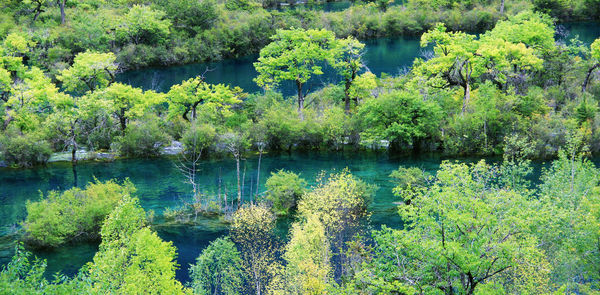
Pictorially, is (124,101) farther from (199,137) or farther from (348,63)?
(348,63)

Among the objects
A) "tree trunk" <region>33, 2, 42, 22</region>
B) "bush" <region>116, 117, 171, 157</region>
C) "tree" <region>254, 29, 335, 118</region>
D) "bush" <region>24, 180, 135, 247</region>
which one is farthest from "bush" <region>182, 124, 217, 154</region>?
"tree trunk" <region>33, 2, 42, 22</region>

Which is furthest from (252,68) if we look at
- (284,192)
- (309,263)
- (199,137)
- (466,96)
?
(309,263)

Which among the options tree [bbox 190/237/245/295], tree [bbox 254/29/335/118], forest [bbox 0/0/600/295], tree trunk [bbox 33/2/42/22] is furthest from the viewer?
tree trunk [bbox 33/2/42/22]

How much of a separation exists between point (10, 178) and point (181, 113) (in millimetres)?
16674

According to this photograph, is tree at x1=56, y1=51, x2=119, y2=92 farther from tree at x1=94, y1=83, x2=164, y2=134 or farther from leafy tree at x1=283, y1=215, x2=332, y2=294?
leafy tree at x1=283, y1=215, x2=332, y2=294

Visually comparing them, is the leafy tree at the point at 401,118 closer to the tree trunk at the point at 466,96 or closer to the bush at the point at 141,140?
the tree trunk at the point at 466,96

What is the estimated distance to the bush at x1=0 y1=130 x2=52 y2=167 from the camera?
48.7 meters

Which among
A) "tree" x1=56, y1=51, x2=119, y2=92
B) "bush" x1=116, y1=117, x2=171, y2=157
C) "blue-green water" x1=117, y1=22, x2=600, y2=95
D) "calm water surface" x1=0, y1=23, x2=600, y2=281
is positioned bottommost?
"calm water surface" x1=0, y1=23, x2=600, y2=281

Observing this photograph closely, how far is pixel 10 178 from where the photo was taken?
46.8m

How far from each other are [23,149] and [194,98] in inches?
636

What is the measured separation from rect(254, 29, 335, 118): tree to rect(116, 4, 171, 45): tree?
3060cm

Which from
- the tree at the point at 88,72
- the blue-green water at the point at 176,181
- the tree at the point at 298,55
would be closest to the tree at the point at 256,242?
the blue-green water at the point at 176,181

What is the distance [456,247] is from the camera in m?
18.5

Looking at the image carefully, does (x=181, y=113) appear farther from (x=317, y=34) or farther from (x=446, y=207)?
(x=446, y=207)
